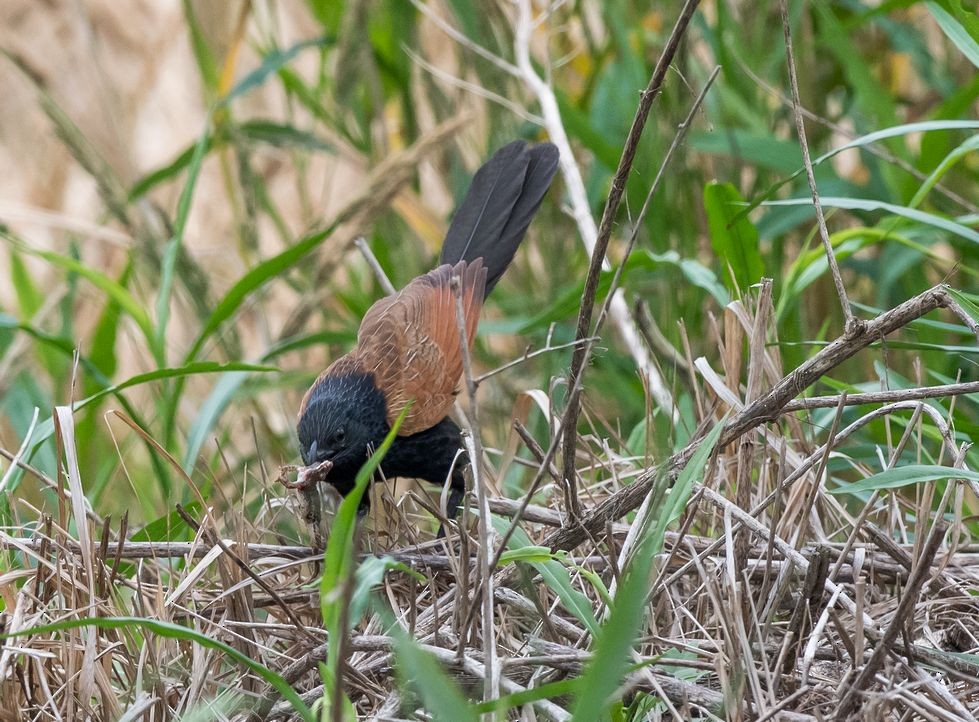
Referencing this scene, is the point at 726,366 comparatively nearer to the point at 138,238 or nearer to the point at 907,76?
the point at 138,238

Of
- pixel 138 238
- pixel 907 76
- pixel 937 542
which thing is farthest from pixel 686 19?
pixel 907 76

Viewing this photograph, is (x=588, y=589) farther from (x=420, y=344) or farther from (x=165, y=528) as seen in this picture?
(x=420, y=344)

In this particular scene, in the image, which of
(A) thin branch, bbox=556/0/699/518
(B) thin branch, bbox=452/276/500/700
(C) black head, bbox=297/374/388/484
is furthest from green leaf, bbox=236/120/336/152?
(B) thin branch, bbox=452/276/500/700

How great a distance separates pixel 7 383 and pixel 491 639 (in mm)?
1823

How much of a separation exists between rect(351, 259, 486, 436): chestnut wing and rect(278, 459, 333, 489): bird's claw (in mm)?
Answer: 247

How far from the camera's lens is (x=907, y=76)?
428cm

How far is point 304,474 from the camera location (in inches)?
69.0

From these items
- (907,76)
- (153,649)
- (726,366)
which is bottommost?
(907,76)

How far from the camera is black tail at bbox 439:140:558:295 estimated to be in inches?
93.9

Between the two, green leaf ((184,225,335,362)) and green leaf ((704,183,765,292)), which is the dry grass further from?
green leaf ((184,225,335,362))

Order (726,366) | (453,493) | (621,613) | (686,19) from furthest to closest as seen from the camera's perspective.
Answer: (453,493) → (726,366) → (686,19) → (621,613)

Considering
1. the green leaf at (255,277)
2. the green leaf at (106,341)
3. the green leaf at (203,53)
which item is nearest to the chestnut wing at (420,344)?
the green leaf at (255,277)

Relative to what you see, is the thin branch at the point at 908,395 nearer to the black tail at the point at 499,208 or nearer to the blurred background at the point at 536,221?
the blurred background at the point at 536,221

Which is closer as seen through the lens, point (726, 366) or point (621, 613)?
point (621, 613)
